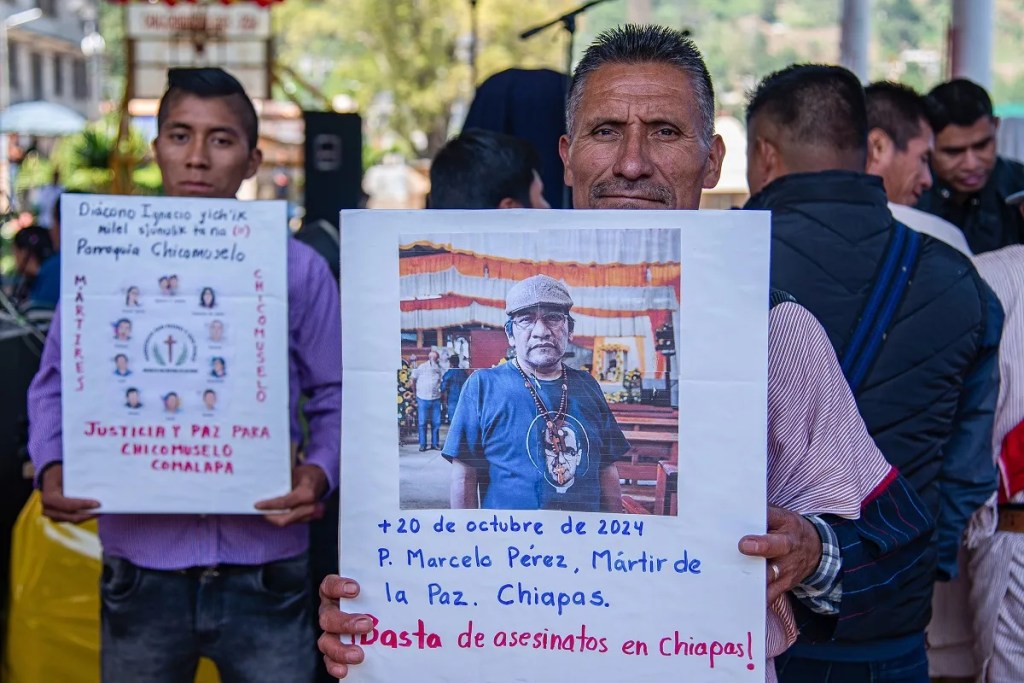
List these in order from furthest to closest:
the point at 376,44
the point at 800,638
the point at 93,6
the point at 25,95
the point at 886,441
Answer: the point at 93,6, the point at 25,95, the point at 376,44, the point at 886,441, the point at 800,638

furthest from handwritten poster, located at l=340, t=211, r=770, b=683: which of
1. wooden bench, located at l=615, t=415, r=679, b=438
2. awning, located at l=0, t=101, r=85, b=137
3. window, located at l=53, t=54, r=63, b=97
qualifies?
window, located at l=53, t=54, r=63, b=97

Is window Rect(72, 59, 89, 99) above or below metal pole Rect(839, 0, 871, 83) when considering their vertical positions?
above

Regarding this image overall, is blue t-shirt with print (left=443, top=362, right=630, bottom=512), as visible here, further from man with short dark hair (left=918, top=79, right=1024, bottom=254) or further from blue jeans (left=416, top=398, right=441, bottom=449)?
man with short dark hair (left=918, top=79, right=1024, bottom=254)

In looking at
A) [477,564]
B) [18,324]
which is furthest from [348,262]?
[18,324]

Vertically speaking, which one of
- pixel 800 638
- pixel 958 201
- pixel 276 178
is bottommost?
pixel 800 638

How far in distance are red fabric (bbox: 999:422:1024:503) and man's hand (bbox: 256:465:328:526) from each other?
1.64 metres

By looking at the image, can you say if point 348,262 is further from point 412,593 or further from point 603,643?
point 603,643

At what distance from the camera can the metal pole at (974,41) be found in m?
7.07

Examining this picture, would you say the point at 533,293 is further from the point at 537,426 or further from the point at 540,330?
the point at 537,426

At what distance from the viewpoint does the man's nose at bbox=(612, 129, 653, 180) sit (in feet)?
5.36

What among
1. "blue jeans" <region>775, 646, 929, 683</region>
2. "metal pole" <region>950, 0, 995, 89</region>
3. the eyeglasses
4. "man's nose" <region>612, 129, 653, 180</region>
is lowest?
"blue jeans" <region>775, 646, 929, 683</region>

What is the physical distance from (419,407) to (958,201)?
3.86m

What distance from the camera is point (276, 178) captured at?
27.0 metres

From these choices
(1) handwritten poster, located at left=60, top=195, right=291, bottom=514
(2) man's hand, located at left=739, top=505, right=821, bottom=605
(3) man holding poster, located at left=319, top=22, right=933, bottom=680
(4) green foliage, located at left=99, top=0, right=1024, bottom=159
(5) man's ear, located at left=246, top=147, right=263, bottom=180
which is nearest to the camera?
(2) man's hand, located at left=739, top=505, right=821, bottom=605
